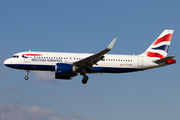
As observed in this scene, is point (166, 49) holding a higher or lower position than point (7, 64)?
higher

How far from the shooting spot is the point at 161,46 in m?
41.5

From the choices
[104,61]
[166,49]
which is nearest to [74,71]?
[104,61]

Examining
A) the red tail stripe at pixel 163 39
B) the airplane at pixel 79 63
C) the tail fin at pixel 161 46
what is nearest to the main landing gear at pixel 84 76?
the airplane at pixel 79 63

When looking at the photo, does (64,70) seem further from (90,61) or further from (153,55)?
(153,55)

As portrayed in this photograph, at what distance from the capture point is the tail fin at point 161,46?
133 feet

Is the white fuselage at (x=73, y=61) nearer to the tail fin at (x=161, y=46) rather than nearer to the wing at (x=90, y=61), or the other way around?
the wing at (x=90, y=61)

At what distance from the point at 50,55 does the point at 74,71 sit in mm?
3906

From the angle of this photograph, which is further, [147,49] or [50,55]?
[147,49]

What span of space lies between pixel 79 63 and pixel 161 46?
13085 mm

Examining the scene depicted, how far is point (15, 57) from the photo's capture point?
37781 millimetres

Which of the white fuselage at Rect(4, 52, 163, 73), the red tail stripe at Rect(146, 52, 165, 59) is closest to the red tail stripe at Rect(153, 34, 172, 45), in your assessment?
the red tail stripe at Rect(146, 52, 165, 59)

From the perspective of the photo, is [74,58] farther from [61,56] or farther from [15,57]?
[15,57]

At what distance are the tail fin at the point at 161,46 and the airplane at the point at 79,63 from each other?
640 mm

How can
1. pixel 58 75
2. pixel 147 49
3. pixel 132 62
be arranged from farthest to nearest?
1. pixel 147 49
2. pixel 132 62
3. pixel 58 75
